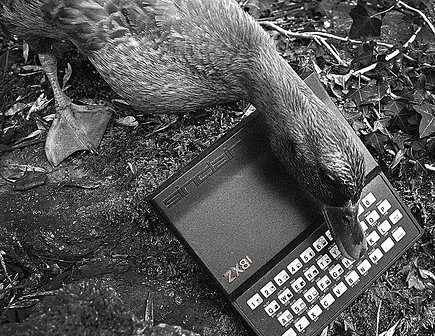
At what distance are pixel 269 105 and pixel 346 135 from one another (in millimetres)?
344

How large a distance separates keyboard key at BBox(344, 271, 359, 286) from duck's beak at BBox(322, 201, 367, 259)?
0.27 feet

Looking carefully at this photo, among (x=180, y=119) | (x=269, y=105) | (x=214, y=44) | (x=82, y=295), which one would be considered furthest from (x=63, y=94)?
(x=82, y=295)

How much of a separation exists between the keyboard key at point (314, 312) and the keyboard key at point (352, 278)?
15 cm

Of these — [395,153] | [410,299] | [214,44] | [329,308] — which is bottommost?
[410,299]

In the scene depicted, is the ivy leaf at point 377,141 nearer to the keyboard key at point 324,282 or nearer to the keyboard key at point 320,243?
the keyboard key at point 320,243

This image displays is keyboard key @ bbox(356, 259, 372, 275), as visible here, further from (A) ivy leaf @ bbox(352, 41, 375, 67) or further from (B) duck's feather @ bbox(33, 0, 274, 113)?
(A) ivy leaf @ bbox(352, 41, 375, 67)

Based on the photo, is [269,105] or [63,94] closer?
[269,105]

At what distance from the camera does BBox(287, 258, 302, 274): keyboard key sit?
206 centimetres

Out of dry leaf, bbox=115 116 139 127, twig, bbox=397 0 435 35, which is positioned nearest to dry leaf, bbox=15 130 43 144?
dry leaf, bbox=115 116 139 127

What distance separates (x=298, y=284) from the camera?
2.05 m

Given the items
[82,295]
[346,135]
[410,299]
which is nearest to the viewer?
[82,295]

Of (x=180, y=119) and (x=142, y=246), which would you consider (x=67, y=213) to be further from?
(x=180, y=119)

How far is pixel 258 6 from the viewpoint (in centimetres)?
303

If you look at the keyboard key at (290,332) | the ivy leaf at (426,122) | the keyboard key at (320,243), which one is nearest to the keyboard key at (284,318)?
the keyboard key at (290,332)
